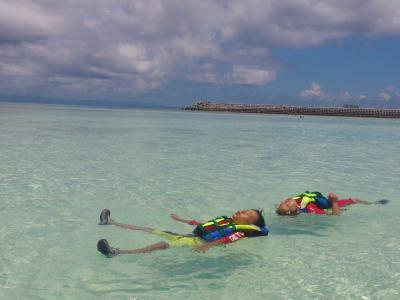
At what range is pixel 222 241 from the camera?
19.8ft

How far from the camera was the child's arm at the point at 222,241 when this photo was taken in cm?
578

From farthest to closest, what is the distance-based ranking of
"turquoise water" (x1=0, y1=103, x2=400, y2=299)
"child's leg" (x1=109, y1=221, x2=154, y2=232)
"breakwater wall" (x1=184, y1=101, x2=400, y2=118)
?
"breakwater wall" (x1=184, y1=101, x2=400, y2=118) < "child's leg" (x1=109, y1=221, x2=154, y2=232) < "turquoise water" (x1=0, y1=103, x2=400, y2=299)

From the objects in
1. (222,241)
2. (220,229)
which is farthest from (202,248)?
(220,229)

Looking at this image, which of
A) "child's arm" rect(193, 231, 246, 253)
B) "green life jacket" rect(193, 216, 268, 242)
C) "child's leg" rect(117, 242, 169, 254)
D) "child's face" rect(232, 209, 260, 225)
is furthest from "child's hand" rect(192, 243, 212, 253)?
"child's face" rect(232, 209, 260, 225)

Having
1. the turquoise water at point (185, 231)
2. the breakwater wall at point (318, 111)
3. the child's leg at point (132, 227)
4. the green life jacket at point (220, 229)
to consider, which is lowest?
the turquoise water at point (185, 231)

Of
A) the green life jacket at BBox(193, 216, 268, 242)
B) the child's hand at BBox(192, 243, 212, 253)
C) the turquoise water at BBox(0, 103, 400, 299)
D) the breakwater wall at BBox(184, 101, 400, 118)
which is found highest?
the breakwater wall at BBox(184, 101, 400, 118)

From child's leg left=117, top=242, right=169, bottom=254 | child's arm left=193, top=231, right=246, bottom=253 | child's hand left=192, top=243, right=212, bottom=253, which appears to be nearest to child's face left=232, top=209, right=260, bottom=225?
child's arm left=193, top=231, right=246, bottom=253

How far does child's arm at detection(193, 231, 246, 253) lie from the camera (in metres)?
5.78

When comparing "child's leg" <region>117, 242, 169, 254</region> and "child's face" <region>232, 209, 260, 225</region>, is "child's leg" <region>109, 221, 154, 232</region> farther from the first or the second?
"child's face" <region>232, 209, 260, 225</region>

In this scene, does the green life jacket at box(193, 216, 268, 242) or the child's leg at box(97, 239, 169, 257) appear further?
A: the green life jacket at box(193, 216, 268, 242)

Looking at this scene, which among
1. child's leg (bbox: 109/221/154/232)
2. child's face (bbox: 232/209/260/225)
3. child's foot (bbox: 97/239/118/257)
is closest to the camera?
child's foot (bbox: 97/239/118/257)

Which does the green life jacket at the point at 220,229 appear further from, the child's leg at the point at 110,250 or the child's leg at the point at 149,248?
the child's leg at the point at 110,250

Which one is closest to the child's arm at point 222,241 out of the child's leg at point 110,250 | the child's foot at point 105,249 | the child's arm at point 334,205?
the child's leg at point 110,250

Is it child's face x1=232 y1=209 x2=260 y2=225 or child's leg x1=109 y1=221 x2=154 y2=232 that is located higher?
child's face x1=232 y1=209 x2=260 y2=225
